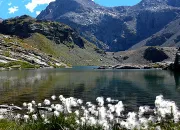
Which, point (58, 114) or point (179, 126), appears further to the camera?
point (58, 114)

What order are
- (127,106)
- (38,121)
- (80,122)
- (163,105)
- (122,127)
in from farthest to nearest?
Result: (127,106), (38,121), (80,122), (122,127), (163,105)

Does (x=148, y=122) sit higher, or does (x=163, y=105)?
(x=163, y=105)

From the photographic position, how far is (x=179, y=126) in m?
17.8

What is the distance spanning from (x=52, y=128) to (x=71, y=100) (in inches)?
97.9

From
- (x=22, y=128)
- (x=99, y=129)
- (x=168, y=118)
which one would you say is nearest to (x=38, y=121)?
(x=22, y=128)

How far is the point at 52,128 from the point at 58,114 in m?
1.11

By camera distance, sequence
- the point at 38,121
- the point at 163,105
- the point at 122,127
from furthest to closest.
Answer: the point at 38,121
the point at 122,127
the point at 163,105

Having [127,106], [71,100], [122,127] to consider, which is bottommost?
[127,106]

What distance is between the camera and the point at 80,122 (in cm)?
2072

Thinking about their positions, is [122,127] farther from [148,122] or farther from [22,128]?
[22,128]

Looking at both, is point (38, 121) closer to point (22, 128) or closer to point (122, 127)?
point (22, 128)

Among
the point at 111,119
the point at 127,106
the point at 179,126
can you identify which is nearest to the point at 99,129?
the point at 111,119

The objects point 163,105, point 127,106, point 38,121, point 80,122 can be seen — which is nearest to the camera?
point 163,105

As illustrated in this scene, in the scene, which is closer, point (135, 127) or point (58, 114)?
point (135, 127)
